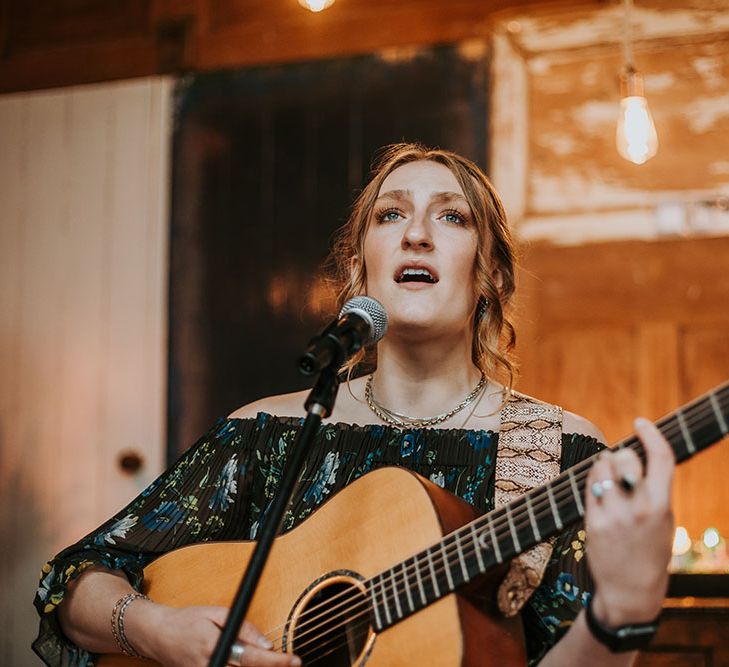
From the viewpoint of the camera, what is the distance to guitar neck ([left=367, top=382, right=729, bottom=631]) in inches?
51.8

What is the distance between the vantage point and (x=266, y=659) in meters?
1.63

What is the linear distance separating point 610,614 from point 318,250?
9.47 ft

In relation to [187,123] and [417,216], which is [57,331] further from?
[417,216]

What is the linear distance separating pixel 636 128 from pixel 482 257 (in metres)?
1.23

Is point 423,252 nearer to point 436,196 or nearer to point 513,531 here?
point 436,196

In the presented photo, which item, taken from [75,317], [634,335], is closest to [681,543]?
[634,335]

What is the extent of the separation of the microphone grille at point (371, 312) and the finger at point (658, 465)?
1.57ft

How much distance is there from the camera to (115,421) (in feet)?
14.2

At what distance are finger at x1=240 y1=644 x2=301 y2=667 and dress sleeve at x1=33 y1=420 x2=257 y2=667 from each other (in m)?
0.46

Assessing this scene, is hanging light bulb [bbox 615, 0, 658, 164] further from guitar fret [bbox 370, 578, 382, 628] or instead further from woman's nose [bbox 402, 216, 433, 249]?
guitar fret [bbox 370, 578, 382, 628]

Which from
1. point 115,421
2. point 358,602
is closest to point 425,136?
point 115,421

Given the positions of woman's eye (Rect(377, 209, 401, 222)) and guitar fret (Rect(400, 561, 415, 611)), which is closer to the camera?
guitar fret (Rect(400, 561, 415, 611))

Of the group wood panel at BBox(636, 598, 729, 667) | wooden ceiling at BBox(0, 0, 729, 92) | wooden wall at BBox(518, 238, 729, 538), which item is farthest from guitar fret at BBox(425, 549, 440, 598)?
wooden ceiling at BBox(0, 0, 729, 92)

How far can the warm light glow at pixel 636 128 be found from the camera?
310cm
